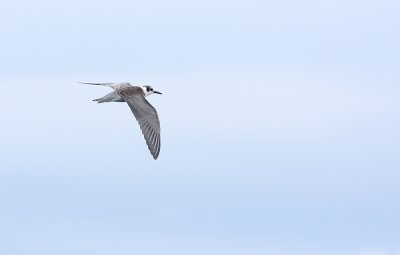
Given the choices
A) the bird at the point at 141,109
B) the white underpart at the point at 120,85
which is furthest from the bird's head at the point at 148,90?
the white underpart at the point at 120,85

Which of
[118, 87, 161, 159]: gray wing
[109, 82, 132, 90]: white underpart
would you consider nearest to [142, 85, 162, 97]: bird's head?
[109, 82, 132, 90]: white underpart

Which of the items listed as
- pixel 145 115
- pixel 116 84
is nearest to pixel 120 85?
pixel 116 84

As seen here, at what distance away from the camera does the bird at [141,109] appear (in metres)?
70.6

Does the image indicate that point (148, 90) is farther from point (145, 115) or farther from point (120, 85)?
point (145, 115)

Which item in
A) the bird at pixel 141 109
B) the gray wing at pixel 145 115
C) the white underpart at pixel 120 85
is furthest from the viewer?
the white underpart at pixel 120 85

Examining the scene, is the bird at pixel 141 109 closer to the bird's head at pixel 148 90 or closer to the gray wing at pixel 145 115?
the gray wing at pixel 145 115

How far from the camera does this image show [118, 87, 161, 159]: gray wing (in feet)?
231

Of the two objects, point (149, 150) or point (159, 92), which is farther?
point (159, 92)

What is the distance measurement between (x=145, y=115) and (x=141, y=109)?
20.9 inches

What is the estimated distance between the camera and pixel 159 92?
255ft

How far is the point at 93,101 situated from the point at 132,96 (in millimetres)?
1615

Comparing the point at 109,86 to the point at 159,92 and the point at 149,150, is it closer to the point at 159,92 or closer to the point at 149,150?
the point at 159,92

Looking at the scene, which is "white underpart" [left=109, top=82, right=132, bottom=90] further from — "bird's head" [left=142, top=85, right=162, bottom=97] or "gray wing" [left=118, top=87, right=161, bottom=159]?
"gray wing" [left=118, top=87, right=161, bottom=159]

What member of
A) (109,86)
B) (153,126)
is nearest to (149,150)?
(153,126)
